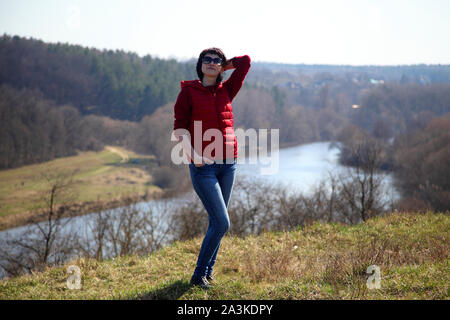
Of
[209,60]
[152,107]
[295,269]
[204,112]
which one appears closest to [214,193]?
[204,112]

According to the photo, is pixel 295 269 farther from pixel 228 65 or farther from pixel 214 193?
pixel 228 65

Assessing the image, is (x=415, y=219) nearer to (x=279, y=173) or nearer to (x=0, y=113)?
(x=279, y=173)

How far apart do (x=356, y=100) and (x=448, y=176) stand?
134 ft

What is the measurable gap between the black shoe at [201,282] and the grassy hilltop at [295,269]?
72 mm

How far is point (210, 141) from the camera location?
11.8 ft

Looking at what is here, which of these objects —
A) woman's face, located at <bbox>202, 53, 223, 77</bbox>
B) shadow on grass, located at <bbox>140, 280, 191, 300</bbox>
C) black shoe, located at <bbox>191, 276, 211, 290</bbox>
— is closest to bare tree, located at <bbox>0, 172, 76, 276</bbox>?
shadow on grass, located at <bbox>140, 280, 191, 300</bbox>

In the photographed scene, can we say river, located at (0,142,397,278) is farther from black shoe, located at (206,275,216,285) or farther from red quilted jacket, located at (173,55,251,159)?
red quilted jacket, located at (173,55,251,159)

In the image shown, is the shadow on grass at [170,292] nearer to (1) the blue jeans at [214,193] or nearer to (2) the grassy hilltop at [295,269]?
(2) the grassy hilltop at [295,269]

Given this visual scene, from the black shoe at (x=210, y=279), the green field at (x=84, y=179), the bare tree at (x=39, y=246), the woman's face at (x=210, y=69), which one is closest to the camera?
the woman's face at (x=210, y=69)

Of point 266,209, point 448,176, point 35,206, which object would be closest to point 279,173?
point 266,209

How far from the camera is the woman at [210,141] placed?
3572mm

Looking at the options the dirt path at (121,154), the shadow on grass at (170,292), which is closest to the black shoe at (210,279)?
the shadow on grass at (170,292)

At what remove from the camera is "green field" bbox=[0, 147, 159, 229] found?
3972cm

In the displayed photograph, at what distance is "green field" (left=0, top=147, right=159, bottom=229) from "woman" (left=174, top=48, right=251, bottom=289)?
116 feet
